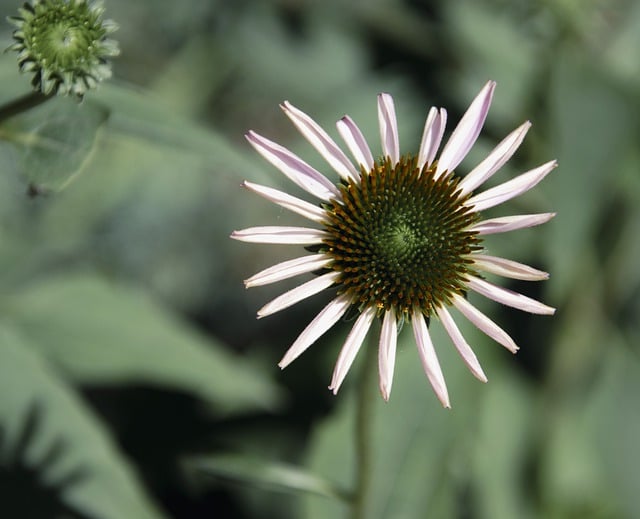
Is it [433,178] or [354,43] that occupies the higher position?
[354,43]

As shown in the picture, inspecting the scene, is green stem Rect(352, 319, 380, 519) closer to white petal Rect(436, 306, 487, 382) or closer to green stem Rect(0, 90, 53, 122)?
white petal Rect(436, 306, 487, 382)

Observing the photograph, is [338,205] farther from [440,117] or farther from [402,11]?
[402,11]

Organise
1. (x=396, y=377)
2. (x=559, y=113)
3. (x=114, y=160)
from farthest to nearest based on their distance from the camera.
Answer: (x=114, y=160)
(x=559, y=113)
(x=396, y=377)

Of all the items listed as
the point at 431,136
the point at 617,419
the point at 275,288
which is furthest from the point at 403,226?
the point at 275,288


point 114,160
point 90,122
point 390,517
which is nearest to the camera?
point 90,122

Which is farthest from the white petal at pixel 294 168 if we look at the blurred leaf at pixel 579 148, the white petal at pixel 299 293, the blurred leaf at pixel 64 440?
the blurred leaf at pixel 579 148

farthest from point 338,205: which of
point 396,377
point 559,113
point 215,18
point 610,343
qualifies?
point 215,18

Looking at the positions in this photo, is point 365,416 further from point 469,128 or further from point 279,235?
point 469,128

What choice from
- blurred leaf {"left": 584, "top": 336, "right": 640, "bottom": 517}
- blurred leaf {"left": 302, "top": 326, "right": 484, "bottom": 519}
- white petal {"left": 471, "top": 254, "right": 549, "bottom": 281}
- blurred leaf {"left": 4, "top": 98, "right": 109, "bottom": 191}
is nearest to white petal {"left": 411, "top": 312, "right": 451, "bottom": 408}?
white petal {"left": 471, "top": 254, "right": 549, "bottom": 281}
